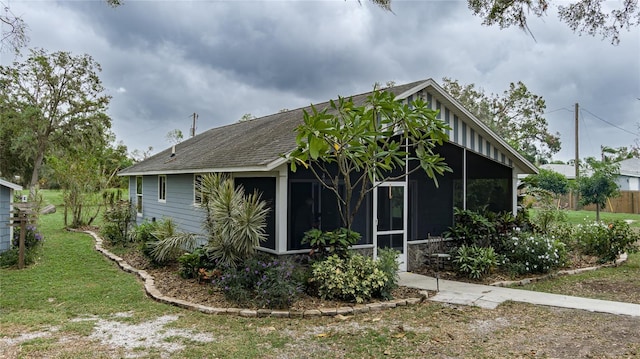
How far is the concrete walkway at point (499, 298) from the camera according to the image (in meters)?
6.57

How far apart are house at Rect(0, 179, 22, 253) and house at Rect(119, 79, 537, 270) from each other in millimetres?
3571

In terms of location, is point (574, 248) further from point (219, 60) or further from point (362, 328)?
point (219, 60)

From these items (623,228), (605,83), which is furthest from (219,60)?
(605,83)

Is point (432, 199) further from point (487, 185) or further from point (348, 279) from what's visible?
point (348, 279)

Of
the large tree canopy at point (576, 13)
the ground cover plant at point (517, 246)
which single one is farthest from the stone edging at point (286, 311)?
the large tree canopy at point (576, 13)

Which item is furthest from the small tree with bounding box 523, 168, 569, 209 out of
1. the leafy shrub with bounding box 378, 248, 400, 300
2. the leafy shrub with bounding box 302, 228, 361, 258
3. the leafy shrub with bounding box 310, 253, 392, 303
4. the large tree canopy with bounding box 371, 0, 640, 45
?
the leafy shrub with bounding box 310, 253, 392, 303

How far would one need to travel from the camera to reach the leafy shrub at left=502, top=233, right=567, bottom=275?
9000 millimetres

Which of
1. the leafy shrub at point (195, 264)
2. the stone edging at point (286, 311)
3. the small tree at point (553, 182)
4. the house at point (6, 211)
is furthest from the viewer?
the small tree at point (553, 182)

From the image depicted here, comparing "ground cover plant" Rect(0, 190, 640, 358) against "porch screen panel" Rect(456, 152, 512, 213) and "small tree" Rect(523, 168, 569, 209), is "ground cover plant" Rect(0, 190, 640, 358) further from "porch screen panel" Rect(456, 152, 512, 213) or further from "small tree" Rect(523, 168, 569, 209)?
"small tree" Rect(523, 168, 569, 209)

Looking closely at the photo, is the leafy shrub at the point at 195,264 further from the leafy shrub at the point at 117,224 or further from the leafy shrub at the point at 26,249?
the leafy shrub at the point at 117,224

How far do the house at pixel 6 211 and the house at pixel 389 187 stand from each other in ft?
11.7

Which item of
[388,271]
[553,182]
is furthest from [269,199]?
[553,182]

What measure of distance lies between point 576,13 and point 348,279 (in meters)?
6.36

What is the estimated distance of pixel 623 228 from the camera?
10234 mm
